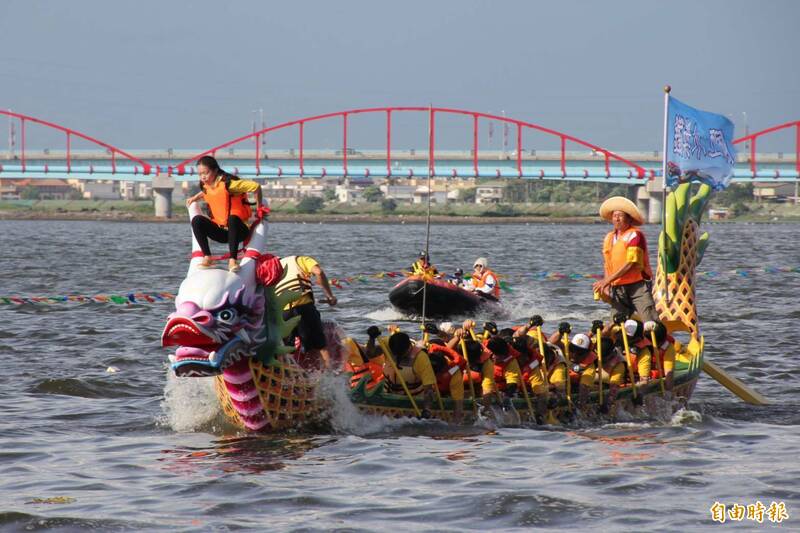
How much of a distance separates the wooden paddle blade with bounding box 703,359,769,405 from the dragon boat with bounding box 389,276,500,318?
1072 centimetres

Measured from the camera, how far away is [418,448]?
40.1 ft

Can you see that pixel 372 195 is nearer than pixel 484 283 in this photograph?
No

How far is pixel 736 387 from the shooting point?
50.0 feet

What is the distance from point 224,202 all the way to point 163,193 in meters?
100

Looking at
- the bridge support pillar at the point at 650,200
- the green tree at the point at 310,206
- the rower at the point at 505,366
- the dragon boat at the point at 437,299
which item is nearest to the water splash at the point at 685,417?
the rower at the point at 505,366

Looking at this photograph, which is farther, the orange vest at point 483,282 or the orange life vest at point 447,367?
the orange vest at point 483,282

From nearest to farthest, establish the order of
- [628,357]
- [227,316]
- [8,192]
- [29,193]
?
[227,316], [628,357], [29,193], [8,192]

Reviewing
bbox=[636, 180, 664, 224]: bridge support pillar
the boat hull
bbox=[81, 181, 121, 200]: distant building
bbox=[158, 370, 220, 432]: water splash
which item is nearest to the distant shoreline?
bbox=[636, 180, 664, 224]: bridge support pillar

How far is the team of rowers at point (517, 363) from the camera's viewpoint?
12.8m

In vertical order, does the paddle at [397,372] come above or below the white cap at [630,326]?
below

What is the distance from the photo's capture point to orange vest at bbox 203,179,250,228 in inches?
473

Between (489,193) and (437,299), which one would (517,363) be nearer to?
(437,299)

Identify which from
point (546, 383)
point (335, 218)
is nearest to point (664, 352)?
point (546, 383)

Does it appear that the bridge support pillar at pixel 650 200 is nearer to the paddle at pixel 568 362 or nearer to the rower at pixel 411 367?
the paddle at pixel 568 362
